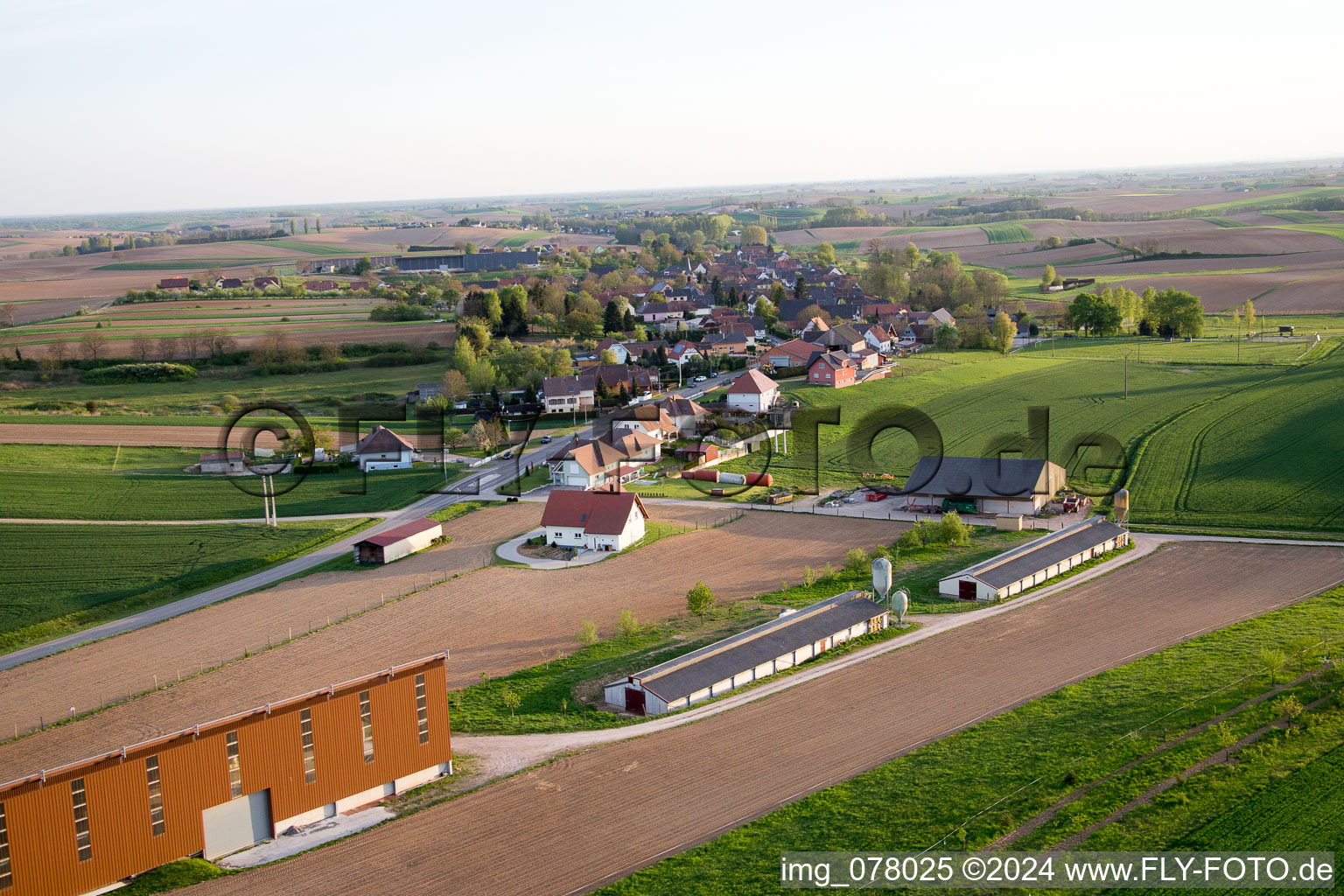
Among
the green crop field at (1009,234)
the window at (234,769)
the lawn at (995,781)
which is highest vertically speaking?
the green crop field at (1009,234)

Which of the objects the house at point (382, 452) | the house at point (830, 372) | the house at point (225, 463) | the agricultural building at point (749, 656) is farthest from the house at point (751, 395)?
the agricultural building at point (749, 656)

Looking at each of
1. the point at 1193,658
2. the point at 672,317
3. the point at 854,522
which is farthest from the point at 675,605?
the point at 672,317

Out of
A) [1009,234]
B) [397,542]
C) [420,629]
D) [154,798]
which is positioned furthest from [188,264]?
[154,798]

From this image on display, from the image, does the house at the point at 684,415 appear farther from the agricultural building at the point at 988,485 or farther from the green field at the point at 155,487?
the agricultural building at the point at 988,485

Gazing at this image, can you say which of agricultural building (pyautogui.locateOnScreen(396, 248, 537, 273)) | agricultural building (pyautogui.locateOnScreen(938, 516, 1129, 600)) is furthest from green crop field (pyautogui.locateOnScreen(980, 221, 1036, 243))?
agricultural building (pyautogui.locateOnScreen(938, 516, 1129, 600))

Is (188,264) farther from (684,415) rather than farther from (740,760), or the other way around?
(740,760)

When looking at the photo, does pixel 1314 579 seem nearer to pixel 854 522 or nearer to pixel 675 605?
pixel 854 522
